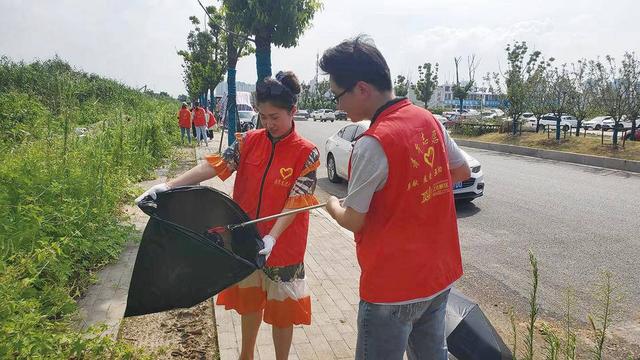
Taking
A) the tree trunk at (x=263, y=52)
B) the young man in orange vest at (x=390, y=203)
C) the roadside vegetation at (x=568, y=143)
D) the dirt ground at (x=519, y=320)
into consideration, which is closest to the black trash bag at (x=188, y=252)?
the young man in orange vest at (x=390, y=203)

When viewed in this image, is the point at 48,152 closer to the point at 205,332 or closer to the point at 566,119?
the point at 205,332

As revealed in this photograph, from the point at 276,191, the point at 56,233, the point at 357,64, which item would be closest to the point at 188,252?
the point at 276,191

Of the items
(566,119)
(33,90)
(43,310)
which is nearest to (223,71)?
(33,90)

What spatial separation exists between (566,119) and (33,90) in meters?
34.6

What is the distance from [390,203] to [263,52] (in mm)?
7956

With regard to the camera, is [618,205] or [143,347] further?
[618,205]

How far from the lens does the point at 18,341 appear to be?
231cm

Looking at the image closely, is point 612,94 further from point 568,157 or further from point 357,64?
point 357,64

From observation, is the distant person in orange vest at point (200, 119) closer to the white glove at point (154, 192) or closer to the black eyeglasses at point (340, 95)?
the white glove at point (154, 192)

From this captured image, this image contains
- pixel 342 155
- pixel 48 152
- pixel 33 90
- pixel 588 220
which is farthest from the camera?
pixel 33 90

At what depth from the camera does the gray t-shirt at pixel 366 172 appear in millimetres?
1624

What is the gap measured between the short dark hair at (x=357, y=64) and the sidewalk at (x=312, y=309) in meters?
2.00

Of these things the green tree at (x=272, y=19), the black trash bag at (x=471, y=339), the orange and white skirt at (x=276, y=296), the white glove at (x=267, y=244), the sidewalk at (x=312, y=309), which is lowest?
the sidewalk at (x=312, y=309)

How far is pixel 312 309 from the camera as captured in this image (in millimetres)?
3838
